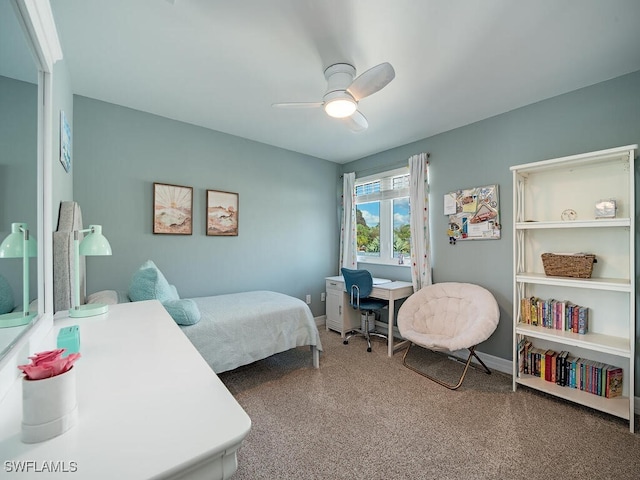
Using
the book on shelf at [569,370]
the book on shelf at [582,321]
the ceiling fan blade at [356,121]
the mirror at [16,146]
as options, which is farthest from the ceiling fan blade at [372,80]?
the book on shelf at [569,370]

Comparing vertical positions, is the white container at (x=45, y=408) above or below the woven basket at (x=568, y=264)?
below

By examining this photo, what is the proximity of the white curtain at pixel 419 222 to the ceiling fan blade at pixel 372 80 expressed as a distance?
1.66 m

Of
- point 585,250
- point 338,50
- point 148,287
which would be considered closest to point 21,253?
point 148,287

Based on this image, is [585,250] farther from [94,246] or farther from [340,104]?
[94,246]

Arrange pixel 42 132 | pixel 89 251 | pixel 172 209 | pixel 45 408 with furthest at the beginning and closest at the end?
1. pixel 172 209
2. pixel 89 251
3. pixel 42 132
4. pixel 45 408

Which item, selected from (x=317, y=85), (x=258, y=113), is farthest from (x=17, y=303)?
(x=258, y=113)

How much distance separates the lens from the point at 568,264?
217 cm

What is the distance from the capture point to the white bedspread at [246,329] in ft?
7.02

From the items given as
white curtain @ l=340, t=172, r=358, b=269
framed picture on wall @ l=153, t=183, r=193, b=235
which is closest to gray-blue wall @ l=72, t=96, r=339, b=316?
framed picture on wall @ l=153, t=183, r=193, b=235

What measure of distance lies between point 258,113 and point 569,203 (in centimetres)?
289

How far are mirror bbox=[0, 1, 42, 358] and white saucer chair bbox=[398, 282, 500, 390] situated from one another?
258 cm

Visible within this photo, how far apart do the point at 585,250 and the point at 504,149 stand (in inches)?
44.3

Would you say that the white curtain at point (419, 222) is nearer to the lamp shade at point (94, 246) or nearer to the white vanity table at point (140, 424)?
the white vanity table at point (140, 424)

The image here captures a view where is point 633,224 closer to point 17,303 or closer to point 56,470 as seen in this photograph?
point 56,470
